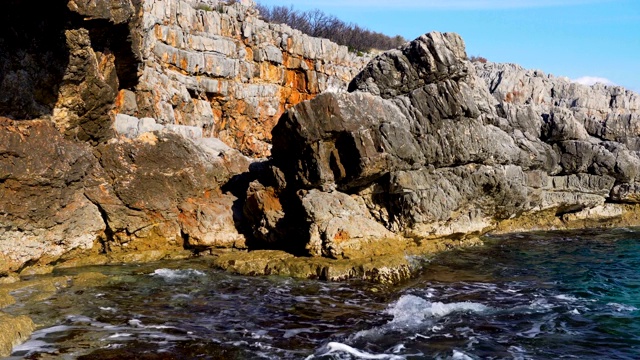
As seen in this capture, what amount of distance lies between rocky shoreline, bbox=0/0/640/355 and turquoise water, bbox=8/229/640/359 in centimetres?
98

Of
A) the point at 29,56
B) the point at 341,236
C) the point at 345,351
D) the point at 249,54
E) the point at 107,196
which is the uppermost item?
the point at 249,54

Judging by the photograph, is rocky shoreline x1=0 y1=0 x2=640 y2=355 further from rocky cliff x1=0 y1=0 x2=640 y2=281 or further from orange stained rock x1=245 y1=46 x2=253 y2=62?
orange stained rock x1=245 y1=46 x2=253 y2=62

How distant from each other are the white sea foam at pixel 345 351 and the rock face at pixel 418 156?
5161mm

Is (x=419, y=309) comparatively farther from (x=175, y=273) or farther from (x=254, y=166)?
(x=254, y=166)

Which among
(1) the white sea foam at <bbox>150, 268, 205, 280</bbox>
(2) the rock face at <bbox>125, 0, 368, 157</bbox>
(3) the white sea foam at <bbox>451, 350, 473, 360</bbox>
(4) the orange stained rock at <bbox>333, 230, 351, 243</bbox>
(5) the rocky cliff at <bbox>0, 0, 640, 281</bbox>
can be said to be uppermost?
(2) the rock face at <bbox>125, 0, 368, 157</bbox>

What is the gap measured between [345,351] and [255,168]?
32.6 feet

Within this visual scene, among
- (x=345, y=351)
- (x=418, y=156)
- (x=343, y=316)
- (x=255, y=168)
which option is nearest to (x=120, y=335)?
(x=345, y=351)

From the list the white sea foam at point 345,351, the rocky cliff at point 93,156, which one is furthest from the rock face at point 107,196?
the white sea foam at point 345,351

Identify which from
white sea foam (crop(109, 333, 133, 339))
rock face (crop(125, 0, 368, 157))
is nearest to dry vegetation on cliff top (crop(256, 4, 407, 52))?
rock face (crop(125, 0, 368, 157))

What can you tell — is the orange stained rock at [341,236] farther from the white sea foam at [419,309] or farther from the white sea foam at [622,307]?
the white sea foam at [622,307]

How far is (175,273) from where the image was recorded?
43.7ft

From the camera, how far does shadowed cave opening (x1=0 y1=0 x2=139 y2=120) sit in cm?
1223

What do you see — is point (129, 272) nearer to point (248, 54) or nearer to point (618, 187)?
point (618, 187)

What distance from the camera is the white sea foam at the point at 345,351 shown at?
26.5 feet
